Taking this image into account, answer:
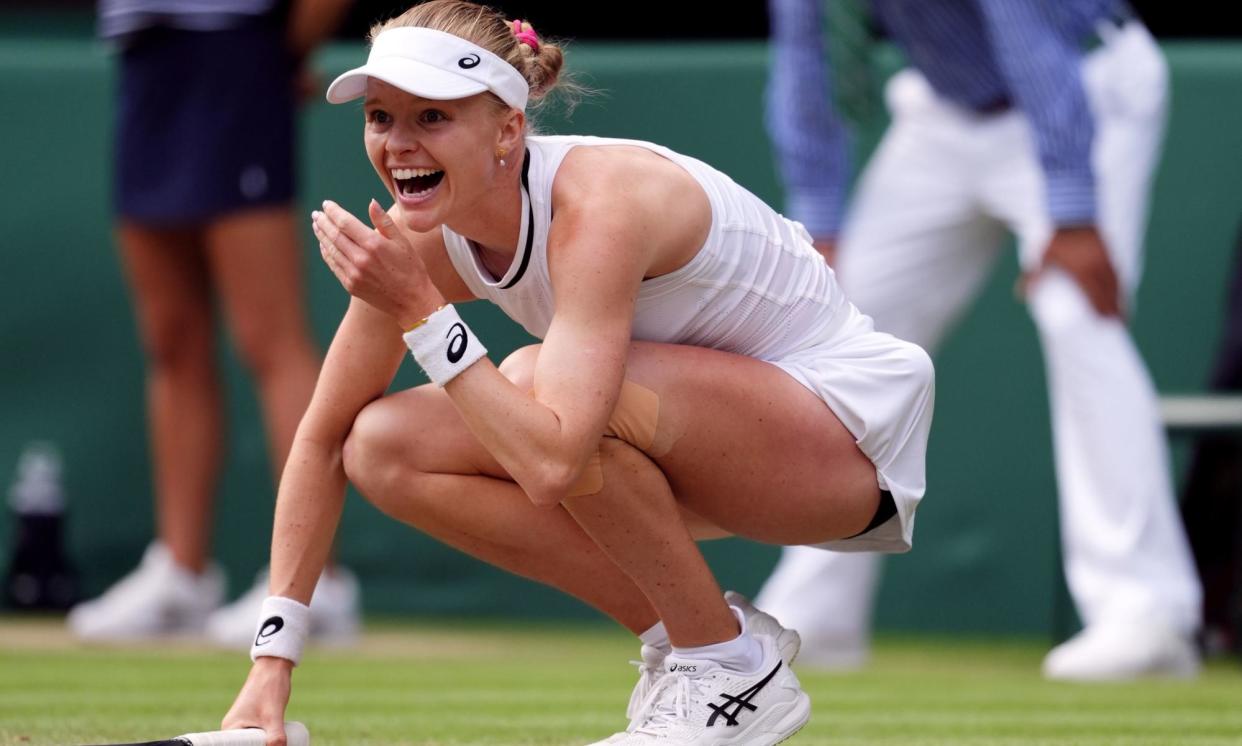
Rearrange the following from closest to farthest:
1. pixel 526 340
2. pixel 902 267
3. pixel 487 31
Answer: pixel 487 31
pixel 902 267
pixel 526 340

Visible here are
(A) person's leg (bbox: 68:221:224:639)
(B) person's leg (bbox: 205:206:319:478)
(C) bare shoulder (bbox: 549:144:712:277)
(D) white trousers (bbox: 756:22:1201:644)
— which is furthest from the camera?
(A) person's leg (bbox: 68:221:224:639)

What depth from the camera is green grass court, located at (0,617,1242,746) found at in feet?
11.8

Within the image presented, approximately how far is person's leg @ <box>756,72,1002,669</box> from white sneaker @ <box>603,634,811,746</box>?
1.82m

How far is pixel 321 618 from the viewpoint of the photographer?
5.22 meters

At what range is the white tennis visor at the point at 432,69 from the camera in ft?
9.76

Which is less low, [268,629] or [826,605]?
[268,629]

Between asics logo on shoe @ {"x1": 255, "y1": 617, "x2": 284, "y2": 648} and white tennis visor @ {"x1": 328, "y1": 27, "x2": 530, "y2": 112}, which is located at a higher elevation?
white tennis visor @ {"x1": 328, "y1": 27, "x2": 530, "y2": 112}

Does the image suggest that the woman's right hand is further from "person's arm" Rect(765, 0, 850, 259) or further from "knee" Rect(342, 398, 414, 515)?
"person's arm" Rect(765, 0, 850, 259)

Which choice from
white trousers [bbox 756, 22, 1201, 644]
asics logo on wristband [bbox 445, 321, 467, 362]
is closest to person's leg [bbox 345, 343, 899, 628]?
asics logo on wristband [bbox 445, 321, 467, 362]

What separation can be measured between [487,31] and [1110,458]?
2247 mm

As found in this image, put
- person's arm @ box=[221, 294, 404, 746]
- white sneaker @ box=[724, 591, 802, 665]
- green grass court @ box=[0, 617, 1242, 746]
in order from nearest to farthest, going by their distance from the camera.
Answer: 1. person's arm @ box=[221, 294, 404, 746]
2. white sneaker @ box=[724, 591, 802, 665]
3. green grass court @ box=[0, 617, 1242, 746]

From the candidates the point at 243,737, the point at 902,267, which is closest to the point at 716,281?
the point at 243,737

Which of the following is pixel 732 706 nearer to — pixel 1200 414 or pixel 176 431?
pixel 1200 414

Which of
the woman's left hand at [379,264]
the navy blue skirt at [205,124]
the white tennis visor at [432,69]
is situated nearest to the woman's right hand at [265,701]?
the woman's left hand at [379,264]
